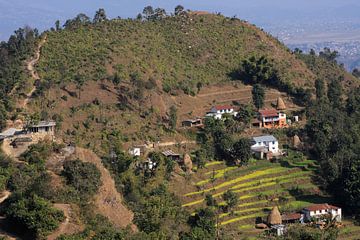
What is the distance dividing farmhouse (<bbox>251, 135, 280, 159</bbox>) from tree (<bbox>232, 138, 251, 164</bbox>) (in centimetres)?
185

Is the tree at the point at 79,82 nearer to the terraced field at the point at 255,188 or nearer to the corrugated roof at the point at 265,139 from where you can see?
the terraced field at the point at 255,188

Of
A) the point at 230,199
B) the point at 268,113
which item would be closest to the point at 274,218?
the point at 230,199

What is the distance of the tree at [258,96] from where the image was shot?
164 feet

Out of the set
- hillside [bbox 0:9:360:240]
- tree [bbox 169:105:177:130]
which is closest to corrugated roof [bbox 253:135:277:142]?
hillside [bbox 0:9:360:240]

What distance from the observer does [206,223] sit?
3281cm

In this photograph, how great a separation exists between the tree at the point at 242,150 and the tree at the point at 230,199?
440 centimetres

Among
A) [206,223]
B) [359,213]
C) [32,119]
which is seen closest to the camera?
[206,223]

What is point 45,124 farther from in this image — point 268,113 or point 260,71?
point 260,71

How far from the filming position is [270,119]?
48.1 m

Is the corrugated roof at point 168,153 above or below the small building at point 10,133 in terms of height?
below

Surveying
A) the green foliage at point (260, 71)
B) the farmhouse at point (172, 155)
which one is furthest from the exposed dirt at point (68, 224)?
the green foliage at point (260, 71)

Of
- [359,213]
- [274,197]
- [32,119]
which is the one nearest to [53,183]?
[32,119]

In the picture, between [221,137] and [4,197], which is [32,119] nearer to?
[4,197]

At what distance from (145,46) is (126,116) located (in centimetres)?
1319
